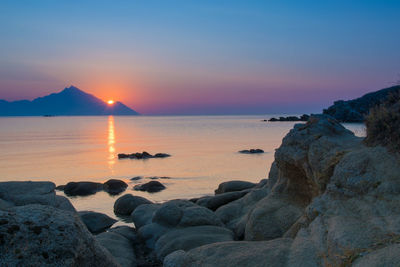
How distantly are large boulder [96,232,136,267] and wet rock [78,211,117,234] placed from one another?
3326mm

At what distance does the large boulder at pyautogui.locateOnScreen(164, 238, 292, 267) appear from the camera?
19.4 feet

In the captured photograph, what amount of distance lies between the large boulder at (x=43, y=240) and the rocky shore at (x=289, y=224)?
12 mm

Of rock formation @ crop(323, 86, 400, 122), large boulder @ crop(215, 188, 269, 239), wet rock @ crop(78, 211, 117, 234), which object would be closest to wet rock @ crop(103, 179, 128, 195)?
wet rock @ crop(78, 211, 117, 234)

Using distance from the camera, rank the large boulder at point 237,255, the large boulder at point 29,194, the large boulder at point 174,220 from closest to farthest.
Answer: the large boulder at point 237,255 → the large boulder at point 29,194 → the large boulder at point 174,220

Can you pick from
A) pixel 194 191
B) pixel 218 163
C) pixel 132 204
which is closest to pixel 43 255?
pixel 132 204

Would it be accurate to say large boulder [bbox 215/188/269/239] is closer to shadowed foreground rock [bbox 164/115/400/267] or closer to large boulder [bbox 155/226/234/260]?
large boulder [bbox 155/226/234/260]

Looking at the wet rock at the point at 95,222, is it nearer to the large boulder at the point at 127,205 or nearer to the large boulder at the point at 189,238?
the large boulder at the point at 127,205

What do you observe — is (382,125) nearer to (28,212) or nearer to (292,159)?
(292,159)

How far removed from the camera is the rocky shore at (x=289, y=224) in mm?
5023

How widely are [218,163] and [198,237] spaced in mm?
24029

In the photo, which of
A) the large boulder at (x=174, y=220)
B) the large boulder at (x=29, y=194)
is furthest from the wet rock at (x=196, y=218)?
the large boulder at (x=29, y=194)

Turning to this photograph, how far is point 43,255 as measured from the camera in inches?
193

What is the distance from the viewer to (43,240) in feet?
16.5

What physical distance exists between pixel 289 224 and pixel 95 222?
887cm
